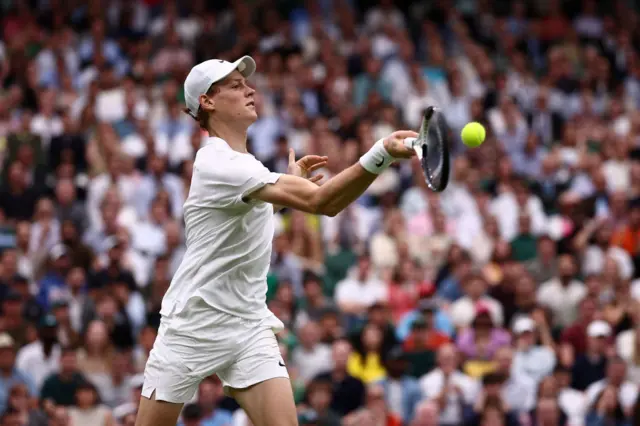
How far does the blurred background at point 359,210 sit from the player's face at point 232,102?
4.16 m

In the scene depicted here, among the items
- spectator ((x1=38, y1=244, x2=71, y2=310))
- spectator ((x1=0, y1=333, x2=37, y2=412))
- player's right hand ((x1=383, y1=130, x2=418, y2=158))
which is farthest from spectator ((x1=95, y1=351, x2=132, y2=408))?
player's right hand ((x1=383, y1=130, x2=418, y2=158))

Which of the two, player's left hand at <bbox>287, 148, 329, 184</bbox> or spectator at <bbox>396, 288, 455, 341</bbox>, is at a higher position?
player's left hand at <bbox>287, 148, 329, 184</bbox>

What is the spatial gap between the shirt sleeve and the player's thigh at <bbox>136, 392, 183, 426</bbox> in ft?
3.50

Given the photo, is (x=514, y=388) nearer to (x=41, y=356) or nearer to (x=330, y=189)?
(x=41, y=356)

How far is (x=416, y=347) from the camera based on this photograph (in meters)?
12.9

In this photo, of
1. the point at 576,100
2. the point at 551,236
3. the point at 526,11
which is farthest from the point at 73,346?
the point at 526,11

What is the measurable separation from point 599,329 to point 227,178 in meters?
7.19

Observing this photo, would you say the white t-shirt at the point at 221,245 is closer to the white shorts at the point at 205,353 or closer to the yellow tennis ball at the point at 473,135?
the white shorts at the point at 205,353

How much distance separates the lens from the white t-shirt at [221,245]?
261 inches

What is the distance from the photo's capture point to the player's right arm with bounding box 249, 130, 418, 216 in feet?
19.9

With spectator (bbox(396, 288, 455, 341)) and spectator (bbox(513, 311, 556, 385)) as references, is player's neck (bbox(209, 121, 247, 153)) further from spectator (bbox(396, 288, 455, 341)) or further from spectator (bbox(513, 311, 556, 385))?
spectator (bbox(396, 288, 455, 341))

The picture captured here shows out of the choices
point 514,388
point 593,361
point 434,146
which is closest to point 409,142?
point 434,146

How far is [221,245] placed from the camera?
6.72 meters

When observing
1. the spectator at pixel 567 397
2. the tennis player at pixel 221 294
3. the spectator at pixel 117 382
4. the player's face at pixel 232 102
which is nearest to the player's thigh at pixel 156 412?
the tennis player at pixel 221 294
